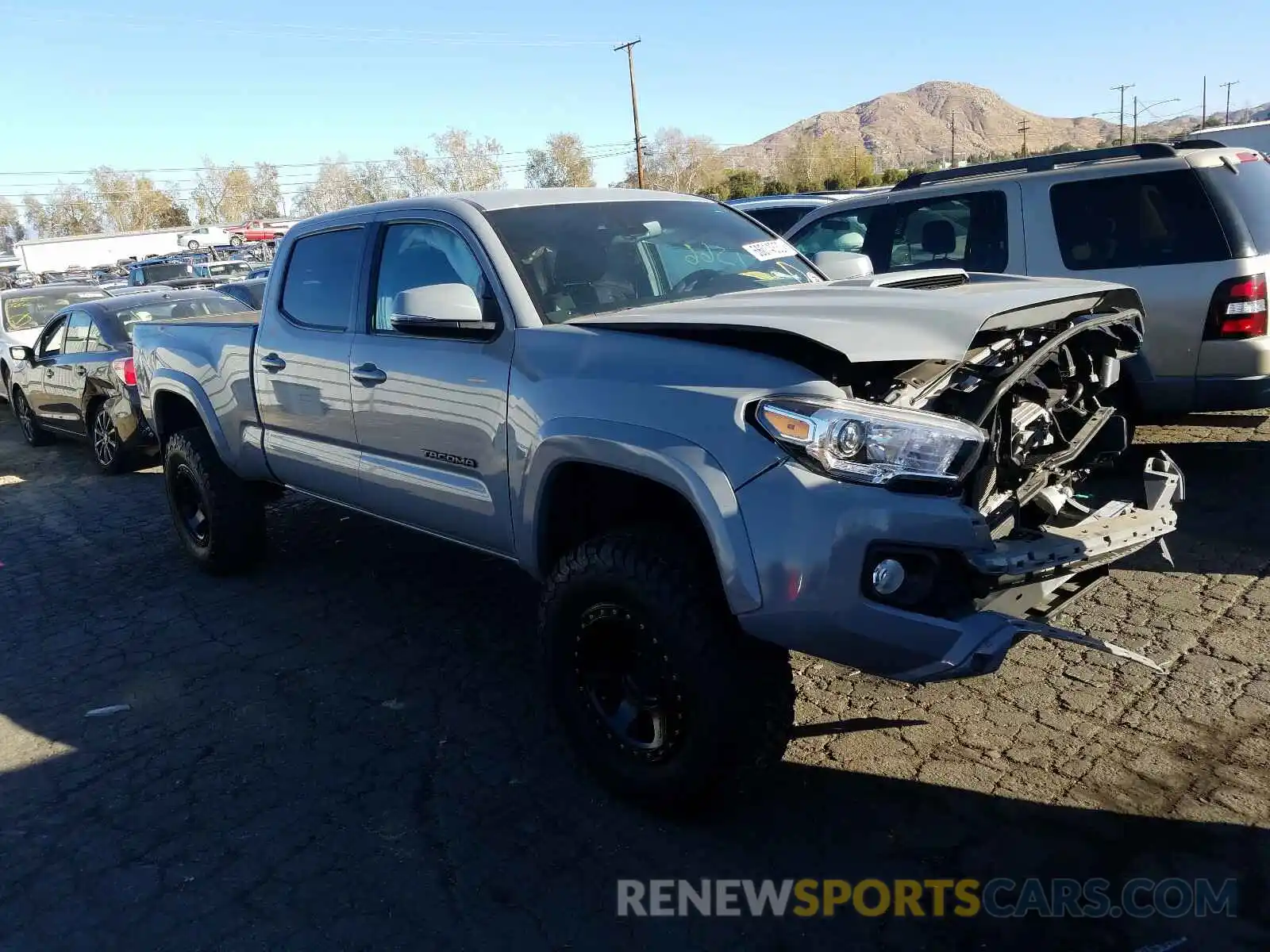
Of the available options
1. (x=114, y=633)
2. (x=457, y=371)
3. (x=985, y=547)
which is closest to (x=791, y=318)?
(x=985, y=547)

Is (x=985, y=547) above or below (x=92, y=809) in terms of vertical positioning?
above

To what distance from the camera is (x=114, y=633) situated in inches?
204

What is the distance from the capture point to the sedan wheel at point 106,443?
9023 millimetres

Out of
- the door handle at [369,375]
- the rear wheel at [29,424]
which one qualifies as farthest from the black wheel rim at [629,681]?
the rear wheel at [29,424]

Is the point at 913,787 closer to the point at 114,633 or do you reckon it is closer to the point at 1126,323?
the point at 1126,323

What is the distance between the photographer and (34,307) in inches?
509

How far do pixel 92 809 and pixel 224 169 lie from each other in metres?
119

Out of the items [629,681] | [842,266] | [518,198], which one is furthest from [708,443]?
[842,266]

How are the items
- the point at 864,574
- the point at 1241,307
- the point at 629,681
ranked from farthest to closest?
the point at 1241,307
the point at 629,681
the point at 864,574

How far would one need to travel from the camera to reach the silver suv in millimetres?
5613

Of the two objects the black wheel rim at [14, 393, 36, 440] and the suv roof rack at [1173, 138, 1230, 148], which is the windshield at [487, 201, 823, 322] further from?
the black wheel rim at [14, 393, 36, 440]

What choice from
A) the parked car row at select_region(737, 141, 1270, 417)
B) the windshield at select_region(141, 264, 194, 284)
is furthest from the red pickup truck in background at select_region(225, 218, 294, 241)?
the parked car row at select_region(737, 141, 1270, 417)

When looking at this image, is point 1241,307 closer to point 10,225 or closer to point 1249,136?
point 1249,136

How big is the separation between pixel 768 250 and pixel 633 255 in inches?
28.0
